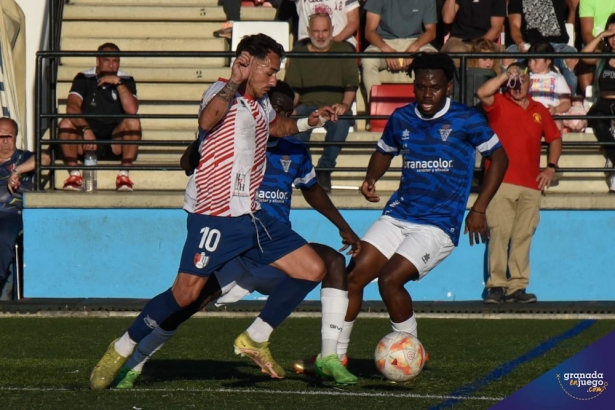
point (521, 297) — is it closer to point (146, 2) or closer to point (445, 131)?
point (445, 131)

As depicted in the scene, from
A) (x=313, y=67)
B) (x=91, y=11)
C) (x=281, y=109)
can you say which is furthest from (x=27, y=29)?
(x=281, y=109)

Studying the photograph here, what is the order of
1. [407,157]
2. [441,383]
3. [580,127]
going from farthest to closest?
[580,127] < [407,157] < [441,383]

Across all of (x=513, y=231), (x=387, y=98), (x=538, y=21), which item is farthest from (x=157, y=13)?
(x=513, y=231)

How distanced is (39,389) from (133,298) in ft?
18.6

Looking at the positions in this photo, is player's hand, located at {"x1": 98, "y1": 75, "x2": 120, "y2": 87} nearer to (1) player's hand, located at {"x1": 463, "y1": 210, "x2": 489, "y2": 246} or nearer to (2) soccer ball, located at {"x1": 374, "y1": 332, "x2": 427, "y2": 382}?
(1) player's hand, located at {"x1": 463, "y1": 210, "x2": 489, "y2": 246}

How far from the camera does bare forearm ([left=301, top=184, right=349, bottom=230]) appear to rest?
8352mm

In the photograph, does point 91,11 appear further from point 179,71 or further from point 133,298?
point 133,298

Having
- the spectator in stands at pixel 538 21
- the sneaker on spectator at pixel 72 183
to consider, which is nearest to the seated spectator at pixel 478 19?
the spectator in stands at pixel 538 21

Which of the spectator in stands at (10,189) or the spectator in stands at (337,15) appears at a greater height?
the spectator in stands at (337,15)

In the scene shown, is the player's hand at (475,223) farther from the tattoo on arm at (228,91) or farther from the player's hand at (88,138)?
the player's hand at (88,138)

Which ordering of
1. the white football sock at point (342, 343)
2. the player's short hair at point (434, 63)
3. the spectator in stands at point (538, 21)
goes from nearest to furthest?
the white football sock at point (342, 343), the player's short hair at point (434, 63), the spectator in stands at point (538, 21)

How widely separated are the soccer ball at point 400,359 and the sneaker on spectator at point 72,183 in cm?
699

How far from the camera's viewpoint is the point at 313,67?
45.6ft

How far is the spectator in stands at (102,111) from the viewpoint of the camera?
14.0 meters
